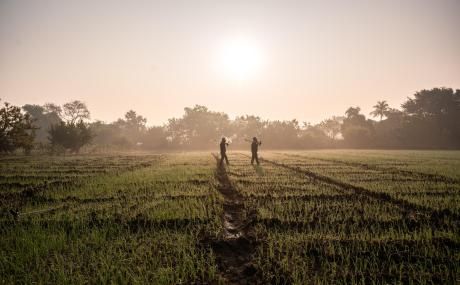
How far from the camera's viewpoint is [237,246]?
195 inches

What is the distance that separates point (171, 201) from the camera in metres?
8.07

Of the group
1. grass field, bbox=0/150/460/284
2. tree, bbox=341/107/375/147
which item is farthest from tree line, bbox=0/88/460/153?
grass field, bbox=0/150/460/284

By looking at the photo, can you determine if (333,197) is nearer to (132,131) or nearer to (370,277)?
(370,277)

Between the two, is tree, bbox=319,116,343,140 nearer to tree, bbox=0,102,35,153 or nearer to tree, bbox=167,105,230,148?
tree, bbox=167,105,230,148

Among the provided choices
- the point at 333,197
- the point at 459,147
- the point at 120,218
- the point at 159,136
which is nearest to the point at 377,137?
the point at 459,147

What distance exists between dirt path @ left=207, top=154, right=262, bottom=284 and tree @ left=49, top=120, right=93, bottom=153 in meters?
39.8

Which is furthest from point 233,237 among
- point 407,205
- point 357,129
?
point 357,129

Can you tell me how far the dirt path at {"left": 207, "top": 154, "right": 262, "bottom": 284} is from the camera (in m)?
3.90

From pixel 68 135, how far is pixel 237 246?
42223 mm

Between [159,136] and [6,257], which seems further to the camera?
[159,136]

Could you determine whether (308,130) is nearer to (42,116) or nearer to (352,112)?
(352,112)

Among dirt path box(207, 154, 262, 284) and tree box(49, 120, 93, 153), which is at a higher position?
tree box(49, 120, 93, 153)

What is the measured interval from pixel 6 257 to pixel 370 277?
18.2 ft

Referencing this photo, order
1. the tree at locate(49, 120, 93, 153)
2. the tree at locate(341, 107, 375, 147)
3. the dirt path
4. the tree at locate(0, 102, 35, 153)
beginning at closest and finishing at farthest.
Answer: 1. the dirt path
2. the tree at locate(0, 102, 35, 153)
3. the tree at locate(49, 120, 93, 153)
4. the tree at locate(341, 107, 375, 147)
